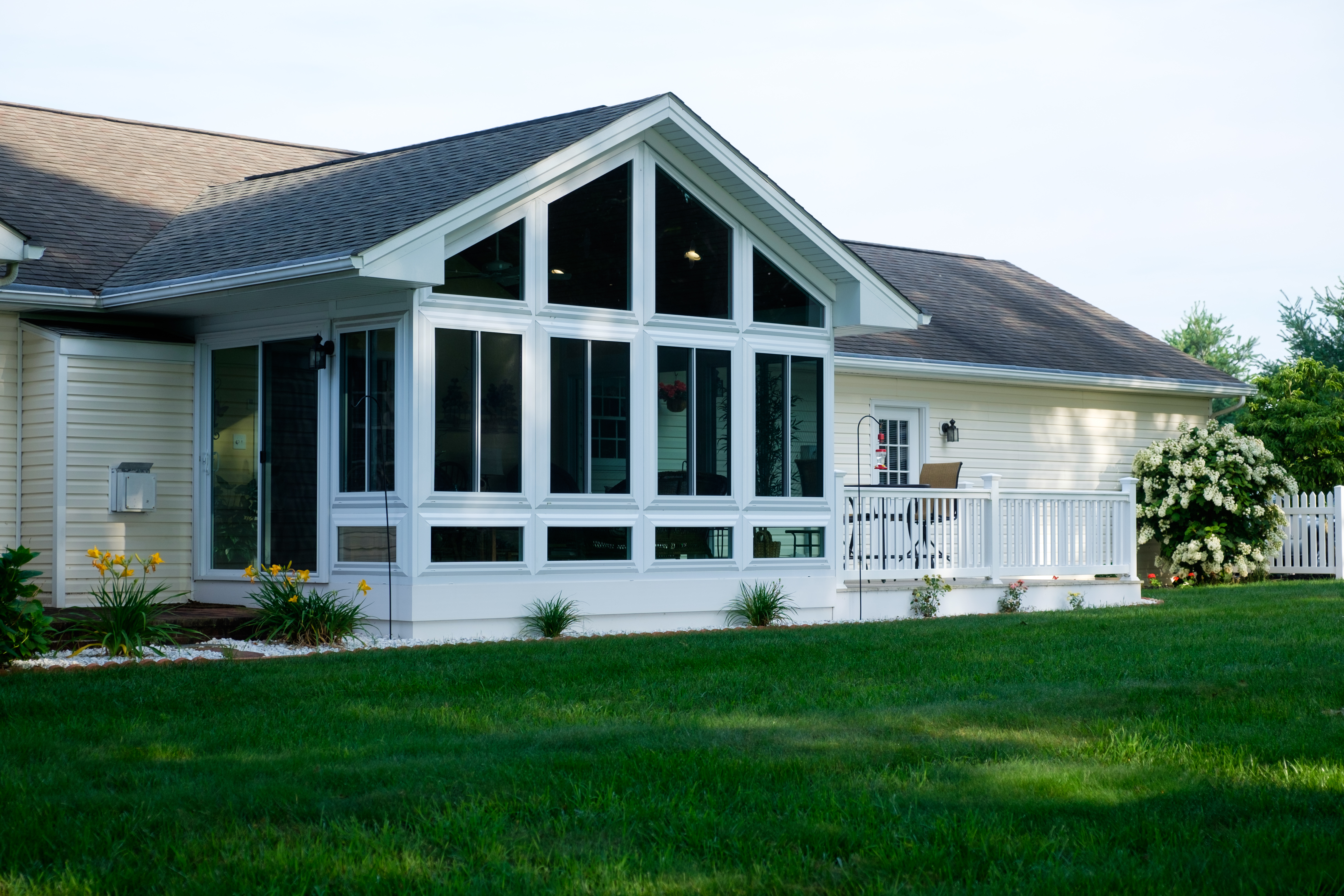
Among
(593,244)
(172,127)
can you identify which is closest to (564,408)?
(593,244)

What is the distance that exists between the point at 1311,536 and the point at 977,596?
21.4 ft

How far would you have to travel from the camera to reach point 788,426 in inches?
485

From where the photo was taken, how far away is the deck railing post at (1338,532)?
16859 millimetres

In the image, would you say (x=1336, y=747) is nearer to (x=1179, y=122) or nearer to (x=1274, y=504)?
(x=1274, y=504)

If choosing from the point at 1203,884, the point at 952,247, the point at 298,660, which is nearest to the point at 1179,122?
the point at 952,247

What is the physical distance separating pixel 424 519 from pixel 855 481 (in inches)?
230

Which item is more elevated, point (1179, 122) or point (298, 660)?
point (1179, 122)

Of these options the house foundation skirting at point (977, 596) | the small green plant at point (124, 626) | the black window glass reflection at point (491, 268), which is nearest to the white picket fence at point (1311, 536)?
the house foundation skirting at point (977, 596)

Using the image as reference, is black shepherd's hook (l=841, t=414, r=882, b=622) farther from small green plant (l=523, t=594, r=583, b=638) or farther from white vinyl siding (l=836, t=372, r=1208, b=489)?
small green plant (l=523, t=594, r=583, b=638)

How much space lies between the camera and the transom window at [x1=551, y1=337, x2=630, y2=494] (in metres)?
11.0

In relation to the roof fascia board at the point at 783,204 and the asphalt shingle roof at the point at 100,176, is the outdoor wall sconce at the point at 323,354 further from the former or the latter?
the roof fascia board at the point at 783,204

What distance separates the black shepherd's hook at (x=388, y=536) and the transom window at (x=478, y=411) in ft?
1.38

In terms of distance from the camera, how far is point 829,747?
535 cm

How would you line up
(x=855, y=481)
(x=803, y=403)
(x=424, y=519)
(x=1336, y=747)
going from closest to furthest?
(x=1336, y=747) < (x=424, y=519) < (x=803, y=403) < (x=855, y=481)
